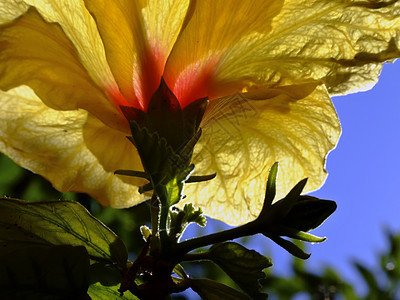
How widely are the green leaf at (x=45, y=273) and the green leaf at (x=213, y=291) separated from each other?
164 mm

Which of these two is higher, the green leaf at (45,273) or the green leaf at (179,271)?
the green leaf at (179,271)

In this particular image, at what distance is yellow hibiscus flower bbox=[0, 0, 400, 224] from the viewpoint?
2.83ft

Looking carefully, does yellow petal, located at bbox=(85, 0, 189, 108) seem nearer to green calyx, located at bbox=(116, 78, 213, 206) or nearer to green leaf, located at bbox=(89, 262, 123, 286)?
green calyx, located at bbox=(116, 78, 213, 206)

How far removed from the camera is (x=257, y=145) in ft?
3.34

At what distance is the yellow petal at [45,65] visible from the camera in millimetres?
845

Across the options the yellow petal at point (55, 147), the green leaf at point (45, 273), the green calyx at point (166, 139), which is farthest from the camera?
the yellow petal at point (55, 147)

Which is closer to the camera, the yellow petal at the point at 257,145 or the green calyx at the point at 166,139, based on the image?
the green calyx at the point at 166,139

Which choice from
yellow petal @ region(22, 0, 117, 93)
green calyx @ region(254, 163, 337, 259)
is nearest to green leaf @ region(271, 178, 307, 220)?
green calyx @ region(254, 163, 337, 259)

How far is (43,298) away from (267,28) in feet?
1.67

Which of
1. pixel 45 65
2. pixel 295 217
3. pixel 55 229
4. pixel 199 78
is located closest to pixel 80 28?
pixel 45 65

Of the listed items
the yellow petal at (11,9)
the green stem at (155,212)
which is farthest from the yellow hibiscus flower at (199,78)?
the green stem at (155,212)

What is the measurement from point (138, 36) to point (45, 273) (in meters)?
0.38

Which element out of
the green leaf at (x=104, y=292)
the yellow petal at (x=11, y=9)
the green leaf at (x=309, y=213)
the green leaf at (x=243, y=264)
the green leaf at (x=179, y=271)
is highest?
the yellow petal at (x=11, y=9)

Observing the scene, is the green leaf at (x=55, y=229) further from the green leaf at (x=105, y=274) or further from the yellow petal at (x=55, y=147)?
the yellow petal at (x=55, y=147)
